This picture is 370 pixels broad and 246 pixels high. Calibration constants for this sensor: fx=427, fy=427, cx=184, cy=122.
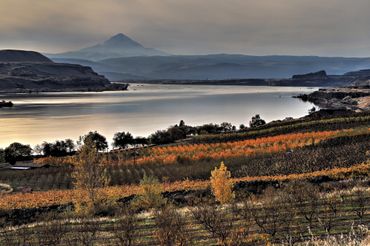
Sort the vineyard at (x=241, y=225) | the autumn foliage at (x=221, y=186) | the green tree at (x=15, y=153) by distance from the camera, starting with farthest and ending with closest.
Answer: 1. the green tree at (x=15, y=153)
2. the autumn foliage at (x=221, y=186)
3. the vineyard at (x=241, y=225)

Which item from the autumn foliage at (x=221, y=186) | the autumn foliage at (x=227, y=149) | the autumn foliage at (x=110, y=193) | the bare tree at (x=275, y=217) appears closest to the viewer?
the bare tree at (x=275, y=217)

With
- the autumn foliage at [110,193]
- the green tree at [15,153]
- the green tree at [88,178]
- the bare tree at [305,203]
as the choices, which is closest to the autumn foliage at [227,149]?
the autumn foliage at [110,193]

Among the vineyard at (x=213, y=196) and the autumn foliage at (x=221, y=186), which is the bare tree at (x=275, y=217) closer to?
the vineyard at (x=213, y=196)

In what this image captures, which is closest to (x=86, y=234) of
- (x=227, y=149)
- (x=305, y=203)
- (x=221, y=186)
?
(x=221, y=186)

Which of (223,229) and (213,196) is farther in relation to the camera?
(213,196)

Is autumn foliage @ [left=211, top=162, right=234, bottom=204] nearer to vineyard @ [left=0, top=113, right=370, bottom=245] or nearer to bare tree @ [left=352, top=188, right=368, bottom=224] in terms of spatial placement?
vineyard @ [left=0, top=113, right=370, bottom=245]

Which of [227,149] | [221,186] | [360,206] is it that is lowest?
[227,149]

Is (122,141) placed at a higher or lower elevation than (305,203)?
lower

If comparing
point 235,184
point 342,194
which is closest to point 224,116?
point 235,184

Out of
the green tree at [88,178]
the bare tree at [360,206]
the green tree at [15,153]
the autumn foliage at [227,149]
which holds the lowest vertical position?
the green tree at [15,153]

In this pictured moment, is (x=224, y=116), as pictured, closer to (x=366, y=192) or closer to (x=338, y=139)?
(x=338, y=139)

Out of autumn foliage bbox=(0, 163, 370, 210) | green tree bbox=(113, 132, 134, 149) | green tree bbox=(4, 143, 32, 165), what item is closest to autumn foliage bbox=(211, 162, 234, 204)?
autumn foliage bbox=(0, 163, 370, 210)

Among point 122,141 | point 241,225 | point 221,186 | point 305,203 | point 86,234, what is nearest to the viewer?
point 241,225

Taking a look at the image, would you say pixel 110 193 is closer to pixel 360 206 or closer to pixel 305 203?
pixel 305 203
